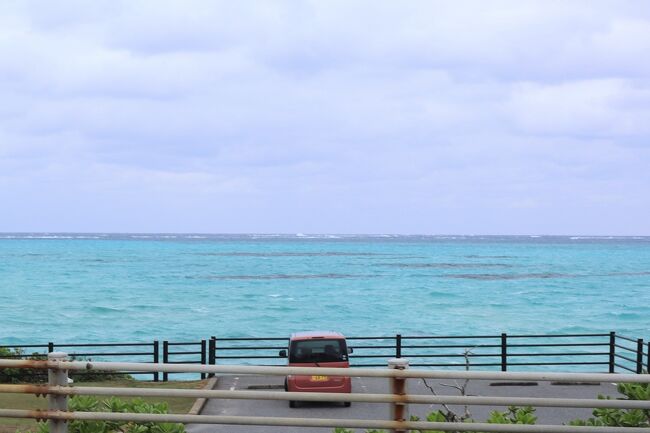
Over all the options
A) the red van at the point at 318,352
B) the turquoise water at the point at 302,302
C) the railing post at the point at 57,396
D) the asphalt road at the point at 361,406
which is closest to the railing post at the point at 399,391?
the railing post at the point at 57,396

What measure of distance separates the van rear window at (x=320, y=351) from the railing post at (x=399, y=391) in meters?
13.4

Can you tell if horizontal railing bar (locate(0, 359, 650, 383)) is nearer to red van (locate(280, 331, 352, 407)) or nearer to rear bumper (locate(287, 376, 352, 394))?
rear bumper (locate(287, 376, 352, 394))

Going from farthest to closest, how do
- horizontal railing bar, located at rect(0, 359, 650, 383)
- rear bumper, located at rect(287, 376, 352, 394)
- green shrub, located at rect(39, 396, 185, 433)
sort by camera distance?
1. rear bumper, located at rect(287, 376, 352, 394)
2. green shrub, located at rect(39, 396, 185, 433)
3. horizontal railing bar, located at rect(0, 359, 650, 383)

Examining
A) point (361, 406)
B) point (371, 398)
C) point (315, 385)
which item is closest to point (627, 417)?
point (371, 398)

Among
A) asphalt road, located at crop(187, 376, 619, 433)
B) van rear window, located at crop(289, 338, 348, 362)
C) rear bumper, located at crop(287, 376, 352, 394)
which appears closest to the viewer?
asphalt road, located at crop(187, 376, 619, 433)

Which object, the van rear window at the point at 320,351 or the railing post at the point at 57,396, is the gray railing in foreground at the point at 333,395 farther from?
the van rear window at the point at 320,351

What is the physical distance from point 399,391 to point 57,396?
8.10ft

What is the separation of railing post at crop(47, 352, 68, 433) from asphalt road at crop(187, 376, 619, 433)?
7690mm

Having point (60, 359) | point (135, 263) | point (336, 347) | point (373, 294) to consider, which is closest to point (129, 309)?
point (373, 294)

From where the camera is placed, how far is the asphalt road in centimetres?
1605

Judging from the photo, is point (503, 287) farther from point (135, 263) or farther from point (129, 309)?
point (135, 263)

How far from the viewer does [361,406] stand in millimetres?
18984

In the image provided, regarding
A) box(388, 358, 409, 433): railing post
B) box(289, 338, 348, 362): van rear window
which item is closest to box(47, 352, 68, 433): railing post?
box(388, 358, 409, 433): railing post

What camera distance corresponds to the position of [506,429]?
6254 mm
